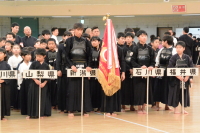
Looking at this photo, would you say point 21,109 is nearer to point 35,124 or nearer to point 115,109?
point 35,124

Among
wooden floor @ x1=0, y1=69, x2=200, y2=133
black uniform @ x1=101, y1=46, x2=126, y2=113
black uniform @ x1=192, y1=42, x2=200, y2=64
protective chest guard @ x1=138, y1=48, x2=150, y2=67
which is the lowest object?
wooden floor @ x1=0, y1=69, x2=200, y2=133

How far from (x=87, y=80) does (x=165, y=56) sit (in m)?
1.79

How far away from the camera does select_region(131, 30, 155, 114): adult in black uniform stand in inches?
325

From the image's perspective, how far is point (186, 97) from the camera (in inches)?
321

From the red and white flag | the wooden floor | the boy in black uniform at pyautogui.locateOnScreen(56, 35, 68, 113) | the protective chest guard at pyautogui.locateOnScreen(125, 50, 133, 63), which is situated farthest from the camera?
the protective chest guard at pyautogui.locateOnScreen(125, 50, 133, 63)

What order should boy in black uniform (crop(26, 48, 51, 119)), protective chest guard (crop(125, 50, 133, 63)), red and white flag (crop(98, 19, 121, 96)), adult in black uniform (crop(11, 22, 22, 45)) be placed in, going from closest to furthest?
boy in black uniform (crop(26, 48, 51, 119)), red and white flag (crop(98, 19, 121, 96)), protective chest guard (crop(125, 50, 133, 63)), adult in black uniform (crop(11, 22, 22, 45))

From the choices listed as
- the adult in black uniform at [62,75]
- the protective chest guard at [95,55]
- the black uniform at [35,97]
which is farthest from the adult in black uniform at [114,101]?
the black uniform at [35,97]

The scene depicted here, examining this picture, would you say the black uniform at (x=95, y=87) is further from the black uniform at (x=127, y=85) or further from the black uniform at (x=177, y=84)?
the black uniform at (x=177, y=84)

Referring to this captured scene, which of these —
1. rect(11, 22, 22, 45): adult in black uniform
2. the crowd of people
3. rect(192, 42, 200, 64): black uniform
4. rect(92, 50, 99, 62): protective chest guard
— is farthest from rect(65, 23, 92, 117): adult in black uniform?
rect(192, 42, 200, 64): black uniform

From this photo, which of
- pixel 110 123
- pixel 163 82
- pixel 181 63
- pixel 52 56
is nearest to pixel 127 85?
pixel 163 82

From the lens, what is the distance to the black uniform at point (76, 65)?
800 cm

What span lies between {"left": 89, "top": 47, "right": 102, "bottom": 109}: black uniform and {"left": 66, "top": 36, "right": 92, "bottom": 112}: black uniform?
0.49 meters

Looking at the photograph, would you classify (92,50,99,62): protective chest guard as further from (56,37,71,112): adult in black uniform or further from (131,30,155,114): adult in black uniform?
(131,30,155,114): adult in black uniform

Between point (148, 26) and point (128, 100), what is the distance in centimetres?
1233
